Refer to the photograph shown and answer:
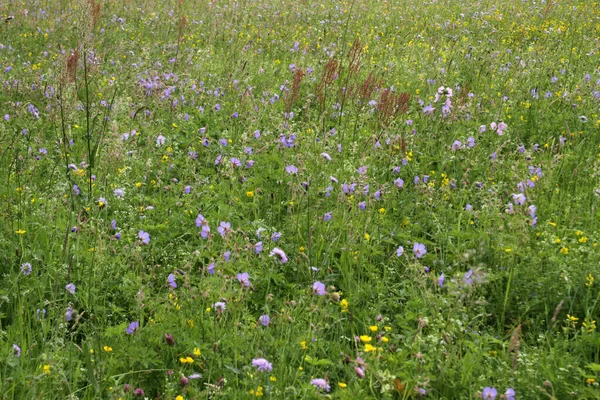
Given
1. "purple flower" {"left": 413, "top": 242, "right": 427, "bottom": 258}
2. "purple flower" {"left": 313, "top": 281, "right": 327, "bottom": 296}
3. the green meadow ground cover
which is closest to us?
the green meadow ground cover

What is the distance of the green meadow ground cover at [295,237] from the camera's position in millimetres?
2145

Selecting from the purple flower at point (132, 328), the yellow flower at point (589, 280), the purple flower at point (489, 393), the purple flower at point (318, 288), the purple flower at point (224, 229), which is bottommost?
the purple flower at point (132, 328)

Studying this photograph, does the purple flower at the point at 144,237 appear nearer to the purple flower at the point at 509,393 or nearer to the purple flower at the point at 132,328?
the purple flower at the point at 132,328

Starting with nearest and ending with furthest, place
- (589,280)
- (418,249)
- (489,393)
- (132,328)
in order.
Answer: (489,393)
(132,328)
(589,280)
(418,249)

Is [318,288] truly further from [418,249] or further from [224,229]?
[418,249]

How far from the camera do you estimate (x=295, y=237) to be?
3.06 meters

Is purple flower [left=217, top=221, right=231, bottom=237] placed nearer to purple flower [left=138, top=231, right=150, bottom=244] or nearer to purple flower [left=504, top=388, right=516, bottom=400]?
purple flower [left=138, top=231, right=150, bottom=244]

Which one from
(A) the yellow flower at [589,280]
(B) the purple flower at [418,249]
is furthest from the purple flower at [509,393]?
(B) the purple flower at [418,249]

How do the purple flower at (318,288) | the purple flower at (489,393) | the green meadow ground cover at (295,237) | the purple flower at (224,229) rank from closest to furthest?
the purple flower at (489,393)
the green meadow ground cover at (295,237)
the purple flower at (318,288)
the purple flower at (224,229)

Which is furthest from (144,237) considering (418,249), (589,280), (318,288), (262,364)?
(589,280)

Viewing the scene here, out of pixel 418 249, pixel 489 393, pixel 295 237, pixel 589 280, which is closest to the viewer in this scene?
pixel 489 393

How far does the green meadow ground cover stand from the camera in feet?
7.04

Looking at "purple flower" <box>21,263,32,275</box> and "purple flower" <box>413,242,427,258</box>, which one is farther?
"purple flower" <box>413,242,427,258</box>

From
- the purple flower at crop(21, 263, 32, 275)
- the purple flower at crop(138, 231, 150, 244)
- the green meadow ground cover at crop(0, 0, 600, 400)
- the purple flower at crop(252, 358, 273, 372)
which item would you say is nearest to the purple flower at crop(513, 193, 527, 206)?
the green meadow ground cover at crop(0, 0, 600, 400)
